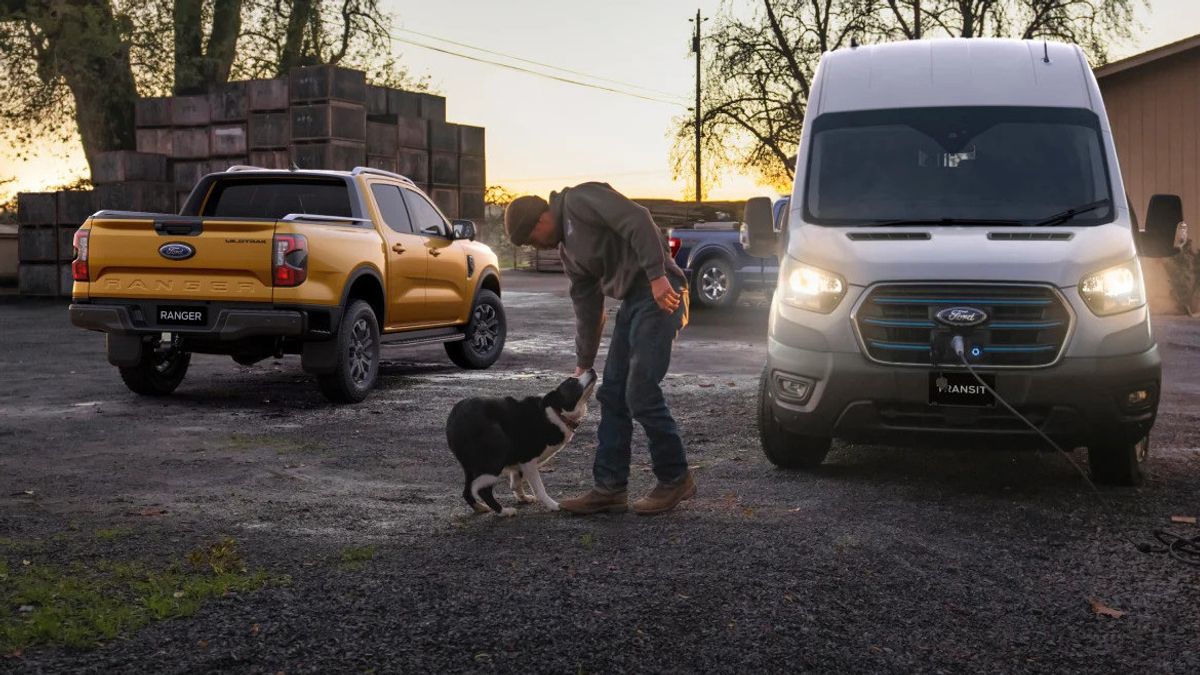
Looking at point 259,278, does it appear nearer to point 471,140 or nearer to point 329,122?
point 329,122

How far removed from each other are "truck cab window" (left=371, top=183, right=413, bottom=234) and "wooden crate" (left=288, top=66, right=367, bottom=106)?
1045cm

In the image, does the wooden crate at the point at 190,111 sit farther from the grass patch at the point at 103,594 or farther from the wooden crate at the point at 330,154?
the grass patch at the point at 103,594

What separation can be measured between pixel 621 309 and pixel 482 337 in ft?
26.0

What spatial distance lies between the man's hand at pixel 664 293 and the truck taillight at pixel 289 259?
204 inches

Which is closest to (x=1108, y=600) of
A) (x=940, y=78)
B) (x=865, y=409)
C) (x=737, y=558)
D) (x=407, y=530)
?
(x=737, y=558)

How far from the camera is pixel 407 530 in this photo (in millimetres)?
6230

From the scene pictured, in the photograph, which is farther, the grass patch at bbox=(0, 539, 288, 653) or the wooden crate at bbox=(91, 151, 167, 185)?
the wooden crate at bbox=(91, 151, 167, 185)

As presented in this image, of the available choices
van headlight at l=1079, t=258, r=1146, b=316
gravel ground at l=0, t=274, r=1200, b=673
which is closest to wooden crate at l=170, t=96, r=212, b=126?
gravel ground at l=0, t=274, r=1200, b=673

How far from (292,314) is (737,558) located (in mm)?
5844

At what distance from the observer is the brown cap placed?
6.16 meters

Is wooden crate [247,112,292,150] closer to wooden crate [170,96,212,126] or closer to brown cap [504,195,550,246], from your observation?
wooden crate [170,96,212,126]

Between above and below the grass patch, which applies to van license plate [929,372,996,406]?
above

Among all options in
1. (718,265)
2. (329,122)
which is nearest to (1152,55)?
(718,265)

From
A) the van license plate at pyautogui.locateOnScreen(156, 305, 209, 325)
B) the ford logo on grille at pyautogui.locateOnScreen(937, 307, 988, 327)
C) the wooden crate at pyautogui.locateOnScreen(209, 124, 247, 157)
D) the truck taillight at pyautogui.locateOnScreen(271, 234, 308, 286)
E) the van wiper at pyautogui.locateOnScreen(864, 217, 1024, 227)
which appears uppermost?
the wooden crate at pyautogui.locateOnScreen(209, 124, 247, 157)
